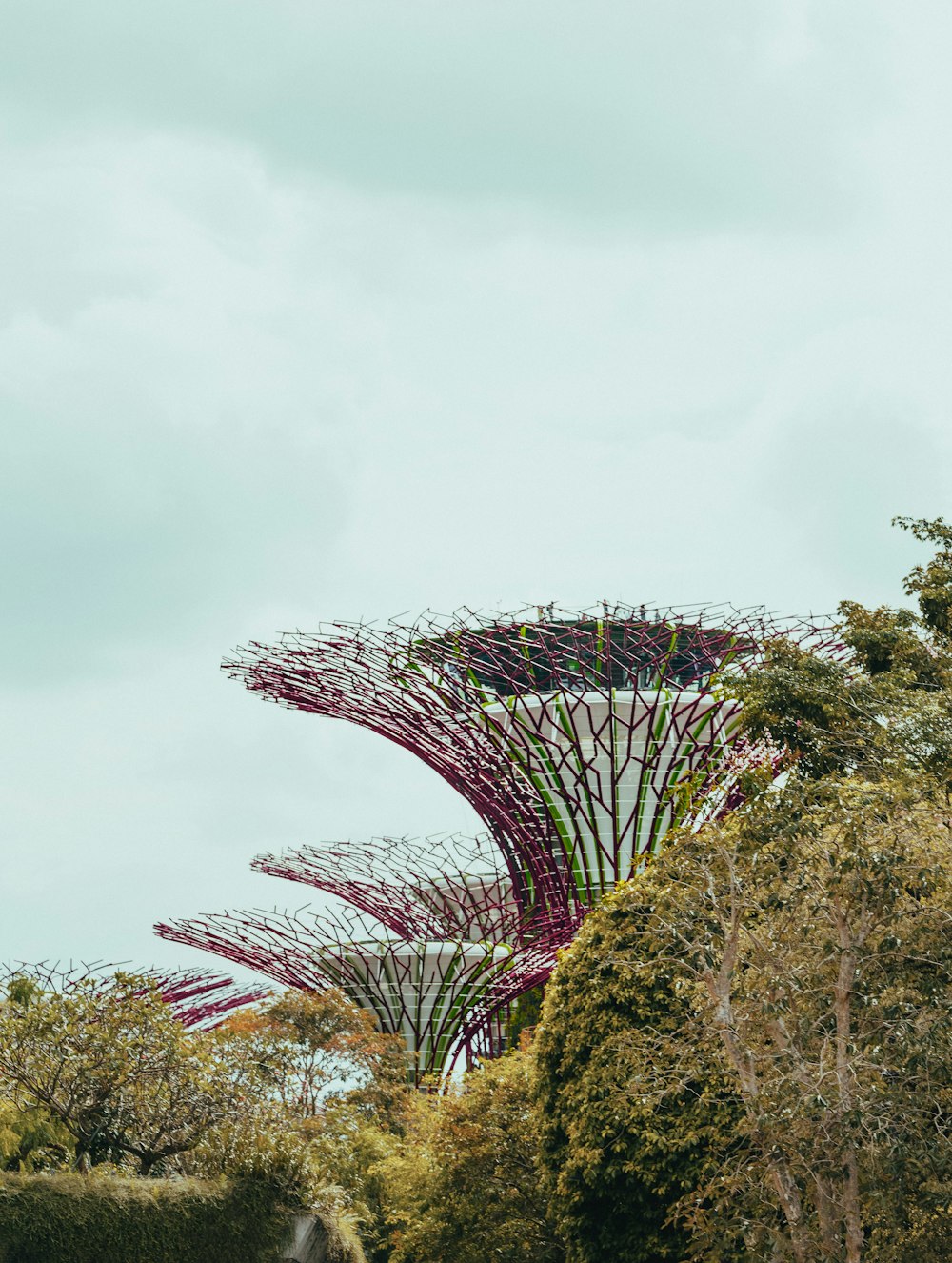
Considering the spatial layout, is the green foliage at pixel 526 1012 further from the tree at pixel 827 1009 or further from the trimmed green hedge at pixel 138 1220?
A: the tree at pixel 827 1009

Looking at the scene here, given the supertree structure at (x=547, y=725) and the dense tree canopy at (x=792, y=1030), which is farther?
the supertree structure at (x=547, y=725)

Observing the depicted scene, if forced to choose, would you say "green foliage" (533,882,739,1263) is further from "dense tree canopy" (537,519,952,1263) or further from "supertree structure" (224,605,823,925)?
"supertree structure" (224,605,823,925)

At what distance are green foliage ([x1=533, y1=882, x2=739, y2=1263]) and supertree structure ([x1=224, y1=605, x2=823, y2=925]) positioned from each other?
11.1 meters

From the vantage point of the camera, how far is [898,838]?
1352 centimetres

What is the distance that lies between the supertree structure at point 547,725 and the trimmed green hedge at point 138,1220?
43.8 feet

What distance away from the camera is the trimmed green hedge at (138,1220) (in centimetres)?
1712

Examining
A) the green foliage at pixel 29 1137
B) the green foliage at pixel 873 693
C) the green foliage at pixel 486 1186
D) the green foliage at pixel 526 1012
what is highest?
the green foliage at pixel 873 693

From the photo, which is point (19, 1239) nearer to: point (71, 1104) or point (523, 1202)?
point (71, 1104)

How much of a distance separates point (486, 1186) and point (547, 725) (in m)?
14.2

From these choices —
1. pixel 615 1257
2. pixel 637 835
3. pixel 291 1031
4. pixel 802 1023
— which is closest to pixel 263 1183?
pixel 615 1257

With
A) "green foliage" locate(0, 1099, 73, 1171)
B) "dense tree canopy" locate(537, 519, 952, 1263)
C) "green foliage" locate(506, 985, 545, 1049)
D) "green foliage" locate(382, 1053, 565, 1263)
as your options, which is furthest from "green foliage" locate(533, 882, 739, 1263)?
"green foliage" locate(506, 985, 545, 1049)

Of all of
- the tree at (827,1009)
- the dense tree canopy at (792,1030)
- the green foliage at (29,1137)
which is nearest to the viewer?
the tree at (827,1009)

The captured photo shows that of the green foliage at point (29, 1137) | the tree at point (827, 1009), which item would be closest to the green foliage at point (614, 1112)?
the tree at point (827, 1009)

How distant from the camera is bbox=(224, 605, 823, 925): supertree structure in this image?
102ft
